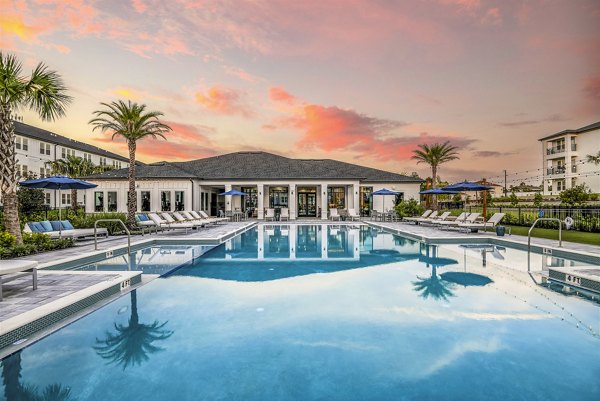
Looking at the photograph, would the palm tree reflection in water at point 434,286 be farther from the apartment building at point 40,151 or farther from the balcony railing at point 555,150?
the balcony railing at point 555,150

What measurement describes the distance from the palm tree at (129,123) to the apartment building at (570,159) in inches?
1974

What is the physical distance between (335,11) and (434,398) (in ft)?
58.2

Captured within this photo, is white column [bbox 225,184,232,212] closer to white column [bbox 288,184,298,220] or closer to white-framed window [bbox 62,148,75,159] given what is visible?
white column [bbox 288,184,298,220]

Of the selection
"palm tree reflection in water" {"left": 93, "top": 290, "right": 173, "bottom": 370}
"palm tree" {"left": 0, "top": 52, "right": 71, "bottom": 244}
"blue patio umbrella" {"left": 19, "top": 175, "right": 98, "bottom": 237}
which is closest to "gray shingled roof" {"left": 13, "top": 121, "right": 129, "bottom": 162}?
"blue patio umbrella" {"left": 19, "top": 175, "right": 98, "bottom": 237}

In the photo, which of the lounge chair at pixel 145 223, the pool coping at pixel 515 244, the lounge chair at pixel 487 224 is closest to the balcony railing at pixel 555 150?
the lounge chair at pixel 487 224

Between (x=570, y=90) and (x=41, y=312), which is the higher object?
(x=570, y=90)

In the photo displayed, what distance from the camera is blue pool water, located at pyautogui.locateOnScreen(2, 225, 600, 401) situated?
3461mm

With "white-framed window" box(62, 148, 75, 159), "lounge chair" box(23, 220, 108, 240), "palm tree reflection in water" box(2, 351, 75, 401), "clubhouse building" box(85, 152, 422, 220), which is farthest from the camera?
"white-framed window" box(62, 148, 75, 159)

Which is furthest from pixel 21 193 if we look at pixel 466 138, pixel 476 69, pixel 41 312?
pixel 466 138

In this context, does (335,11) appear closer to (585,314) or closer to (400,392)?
(585,314)

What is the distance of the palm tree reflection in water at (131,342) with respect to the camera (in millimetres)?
4164

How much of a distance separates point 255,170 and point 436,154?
1684 cm

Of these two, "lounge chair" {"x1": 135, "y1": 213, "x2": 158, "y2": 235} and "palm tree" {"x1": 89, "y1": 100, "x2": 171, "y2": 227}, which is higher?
"palm tree" {"x1": 89, "y1": 100, "x2": 171, "y2": 227}

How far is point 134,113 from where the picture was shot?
17781 millimetres
